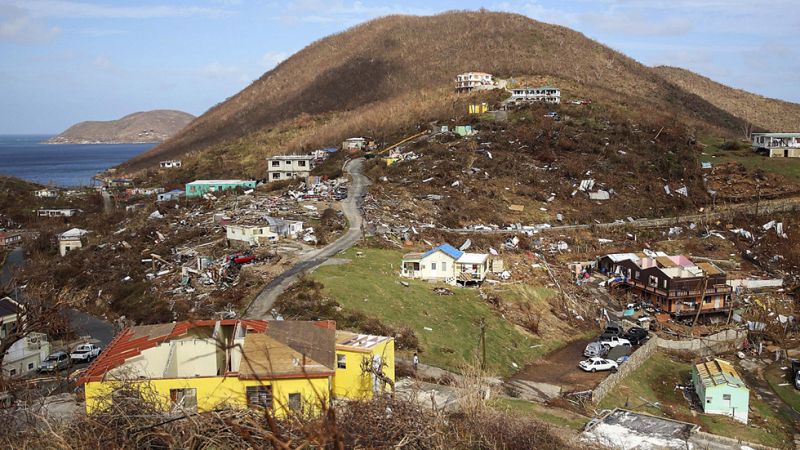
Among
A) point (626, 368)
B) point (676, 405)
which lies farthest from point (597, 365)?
point (676, 405)

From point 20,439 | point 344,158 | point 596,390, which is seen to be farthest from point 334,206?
point 20,439

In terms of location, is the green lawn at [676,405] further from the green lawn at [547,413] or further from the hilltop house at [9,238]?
the hilltop house at [9,238]

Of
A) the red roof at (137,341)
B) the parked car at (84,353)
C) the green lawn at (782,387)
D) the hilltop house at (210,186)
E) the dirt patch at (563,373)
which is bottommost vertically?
the green lawn at (782,387)

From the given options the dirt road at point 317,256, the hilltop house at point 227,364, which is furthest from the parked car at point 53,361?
the hilltop house at point 227,364

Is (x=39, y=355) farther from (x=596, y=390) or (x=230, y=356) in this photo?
(x=596, y=390)

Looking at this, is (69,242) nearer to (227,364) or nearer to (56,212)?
(56,212)

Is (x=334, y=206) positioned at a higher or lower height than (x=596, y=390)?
higher

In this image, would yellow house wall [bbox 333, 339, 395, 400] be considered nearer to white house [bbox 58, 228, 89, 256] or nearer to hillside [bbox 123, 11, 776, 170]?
white house [bbox 58, 228, 89, 256]
